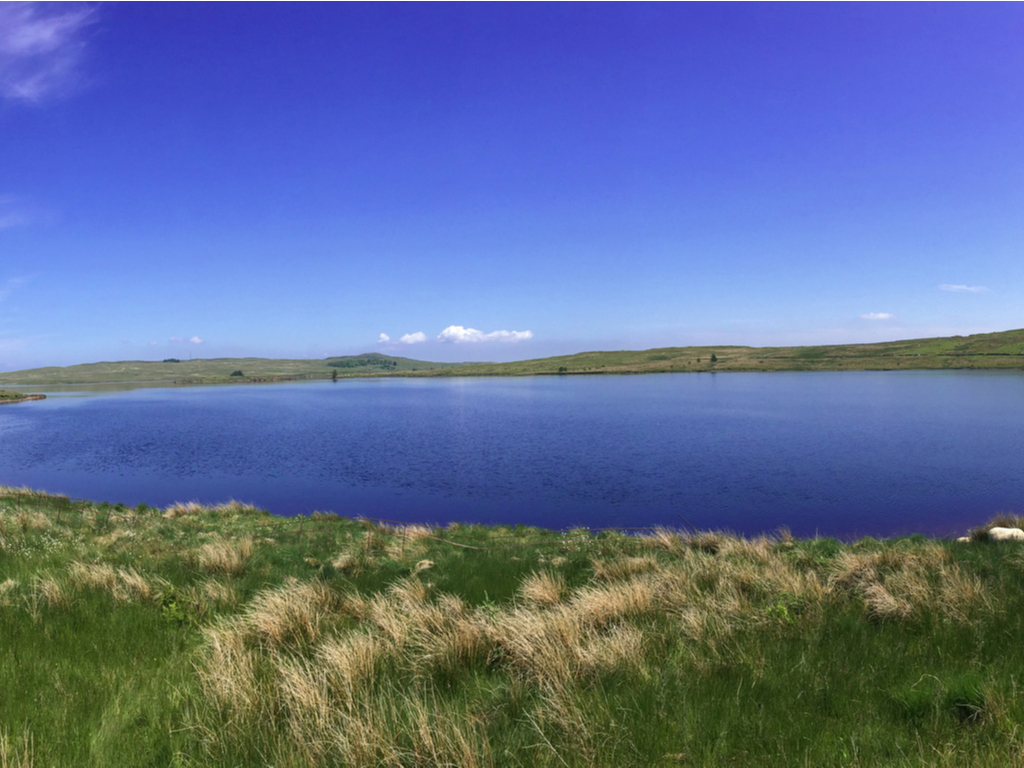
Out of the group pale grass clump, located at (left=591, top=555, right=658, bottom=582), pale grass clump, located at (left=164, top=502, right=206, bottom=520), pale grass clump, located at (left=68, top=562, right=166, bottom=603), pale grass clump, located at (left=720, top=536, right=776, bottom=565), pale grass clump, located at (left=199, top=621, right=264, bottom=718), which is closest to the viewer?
pale grass clump, located at (left=199, top=621, right=264, bottom=718)

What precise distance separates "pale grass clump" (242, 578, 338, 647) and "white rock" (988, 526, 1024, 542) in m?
17.9

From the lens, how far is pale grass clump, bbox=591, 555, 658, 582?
1086cm

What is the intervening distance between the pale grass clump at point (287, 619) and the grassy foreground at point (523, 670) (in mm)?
31

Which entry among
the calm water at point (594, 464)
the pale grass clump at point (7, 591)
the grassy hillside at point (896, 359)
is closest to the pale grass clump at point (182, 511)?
the calm water at point (594, 464)

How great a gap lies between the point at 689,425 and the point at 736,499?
26901 mm

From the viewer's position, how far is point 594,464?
3706 centimetres

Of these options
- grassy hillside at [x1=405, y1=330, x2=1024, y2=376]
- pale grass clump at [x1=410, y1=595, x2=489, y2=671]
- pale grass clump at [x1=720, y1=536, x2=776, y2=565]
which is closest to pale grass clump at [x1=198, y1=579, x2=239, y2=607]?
pale grass clump at [x1=410, y1=595, x2=489, y2=671]

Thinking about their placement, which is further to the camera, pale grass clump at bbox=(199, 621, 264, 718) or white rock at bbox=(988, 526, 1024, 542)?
white rock at bbox=(988, 526, 1024, 542)

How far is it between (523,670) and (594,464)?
3189 centimetres

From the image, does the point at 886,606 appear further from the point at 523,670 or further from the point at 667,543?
the point at 667,543

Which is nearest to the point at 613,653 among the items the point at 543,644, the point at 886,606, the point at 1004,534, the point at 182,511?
the point at 543,644

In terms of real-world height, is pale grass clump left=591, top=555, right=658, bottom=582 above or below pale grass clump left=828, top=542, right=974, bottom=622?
below

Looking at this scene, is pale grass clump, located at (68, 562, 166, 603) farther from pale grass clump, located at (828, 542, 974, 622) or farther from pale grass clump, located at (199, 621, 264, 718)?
pale grass clump, located at (828, 542, 974, 622)

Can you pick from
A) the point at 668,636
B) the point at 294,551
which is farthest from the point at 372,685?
the point at 294,551
